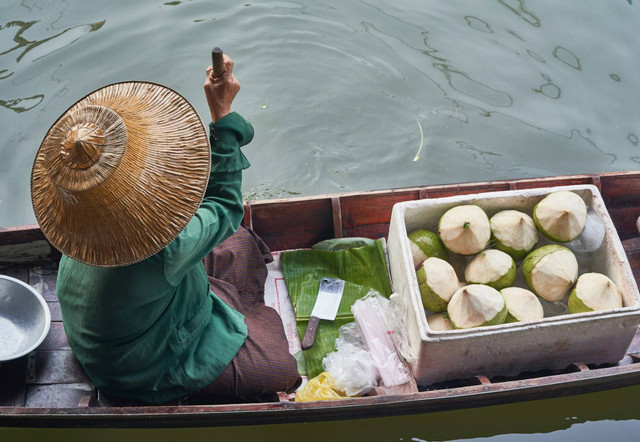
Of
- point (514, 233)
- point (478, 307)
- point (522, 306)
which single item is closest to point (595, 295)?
point (522, 306)

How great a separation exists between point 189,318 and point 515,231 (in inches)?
57.9

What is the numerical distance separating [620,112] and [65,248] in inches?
172

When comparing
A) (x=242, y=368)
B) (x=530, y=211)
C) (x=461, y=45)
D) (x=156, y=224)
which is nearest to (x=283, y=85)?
(x=461, y=45)

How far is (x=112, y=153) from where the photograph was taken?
1.69 metres

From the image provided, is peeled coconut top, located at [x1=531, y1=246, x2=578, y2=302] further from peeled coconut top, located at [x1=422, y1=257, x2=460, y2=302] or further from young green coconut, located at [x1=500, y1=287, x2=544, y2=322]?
peeled coconut top, located at [x1=422, y1=257, x2=460, y2=302]

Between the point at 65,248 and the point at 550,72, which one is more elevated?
the point at 65,248

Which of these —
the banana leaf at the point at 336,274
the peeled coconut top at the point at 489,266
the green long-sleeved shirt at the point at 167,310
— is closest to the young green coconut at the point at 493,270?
the peeled coconut top at the point at 489,266

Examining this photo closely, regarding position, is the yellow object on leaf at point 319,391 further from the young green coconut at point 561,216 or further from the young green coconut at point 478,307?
the young green coconut at point 561,216

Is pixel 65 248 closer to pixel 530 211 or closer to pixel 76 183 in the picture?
pixel 76 183

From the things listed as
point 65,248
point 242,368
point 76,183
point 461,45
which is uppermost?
point 76,183

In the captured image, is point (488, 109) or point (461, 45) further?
point (461, 45)

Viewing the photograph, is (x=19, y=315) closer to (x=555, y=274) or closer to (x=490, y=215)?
(x=490, y=215)

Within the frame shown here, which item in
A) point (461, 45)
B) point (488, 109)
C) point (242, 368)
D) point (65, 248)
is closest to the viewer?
point (65, 248)

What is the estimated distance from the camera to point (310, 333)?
2920 millimetres
